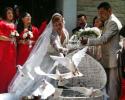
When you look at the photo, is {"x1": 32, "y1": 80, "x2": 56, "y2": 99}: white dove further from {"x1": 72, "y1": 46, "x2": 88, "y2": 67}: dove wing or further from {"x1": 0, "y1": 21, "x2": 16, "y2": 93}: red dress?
{"x1": 0, "y1": 21, "x2": 16, "y2": 93}: red dress

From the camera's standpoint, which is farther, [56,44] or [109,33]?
[56,44]

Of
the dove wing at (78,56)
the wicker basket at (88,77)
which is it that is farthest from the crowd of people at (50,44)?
the dove wing at (78,56)

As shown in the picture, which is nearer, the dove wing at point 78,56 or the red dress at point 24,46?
the dove wing at point 78,56

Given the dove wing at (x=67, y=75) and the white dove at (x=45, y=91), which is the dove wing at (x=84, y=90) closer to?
the dove wing at (x=67, y=75)

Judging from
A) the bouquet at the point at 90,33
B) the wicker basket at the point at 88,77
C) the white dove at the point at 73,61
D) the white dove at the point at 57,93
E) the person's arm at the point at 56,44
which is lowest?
the white dove at the point at 57,93

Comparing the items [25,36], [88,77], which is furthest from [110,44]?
[25,36]

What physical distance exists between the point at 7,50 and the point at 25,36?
16.6 inches

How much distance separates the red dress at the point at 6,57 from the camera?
902 cm

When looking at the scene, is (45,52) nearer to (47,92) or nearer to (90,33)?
(90,33)

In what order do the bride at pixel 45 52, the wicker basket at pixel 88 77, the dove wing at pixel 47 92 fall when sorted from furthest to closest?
the bride at pixel 45 52, the wicker basket at pixel 88 77, the dove wing at pixel 47 92

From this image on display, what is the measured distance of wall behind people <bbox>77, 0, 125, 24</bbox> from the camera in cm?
1220

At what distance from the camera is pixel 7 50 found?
29.9ft

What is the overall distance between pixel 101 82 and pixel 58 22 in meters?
1.47

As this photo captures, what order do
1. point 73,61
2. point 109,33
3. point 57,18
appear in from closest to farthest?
point 73,61, point 109,33, point 57,18
